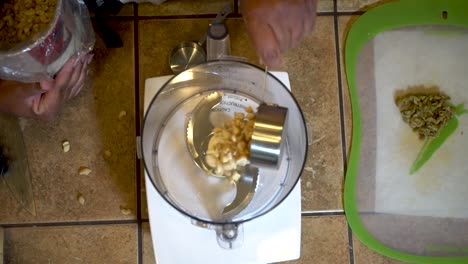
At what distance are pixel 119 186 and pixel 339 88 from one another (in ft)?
1.06

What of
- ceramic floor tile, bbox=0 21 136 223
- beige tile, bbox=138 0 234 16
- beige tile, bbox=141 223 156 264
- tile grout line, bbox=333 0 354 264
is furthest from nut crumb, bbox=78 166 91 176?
tile grout line, bbox=333 0 354 264

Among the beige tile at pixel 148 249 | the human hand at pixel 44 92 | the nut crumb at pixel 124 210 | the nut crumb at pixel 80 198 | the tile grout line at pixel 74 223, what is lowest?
the beige tile at pixel 148 249

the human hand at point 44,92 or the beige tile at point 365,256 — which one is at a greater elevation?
the human hand at point 44,92

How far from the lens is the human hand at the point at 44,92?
571 mm

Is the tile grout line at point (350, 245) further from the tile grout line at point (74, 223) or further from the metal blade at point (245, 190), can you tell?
the tile grout line at point (74, 223)

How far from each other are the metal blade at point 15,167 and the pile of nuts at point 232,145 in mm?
262

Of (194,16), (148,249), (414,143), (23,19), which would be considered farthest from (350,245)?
(23,19)

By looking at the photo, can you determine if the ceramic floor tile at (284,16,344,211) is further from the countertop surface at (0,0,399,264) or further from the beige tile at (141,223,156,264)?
the beige tile at (141,223,156,264)

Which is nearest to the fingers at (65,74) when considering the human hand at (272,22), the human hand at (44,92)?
the human hand at (44,92)

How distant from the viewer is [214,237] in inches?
23.6

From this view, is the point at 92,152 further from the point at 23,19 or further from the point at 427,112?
the point at 427,112

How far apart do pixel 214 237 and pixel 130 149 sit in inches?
6.4

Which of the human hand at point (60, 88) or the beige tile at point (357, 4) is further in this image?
the beige tile at point (357, 4)

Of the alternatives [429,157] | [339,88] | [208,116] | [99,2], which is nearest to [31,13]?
[99,2]
